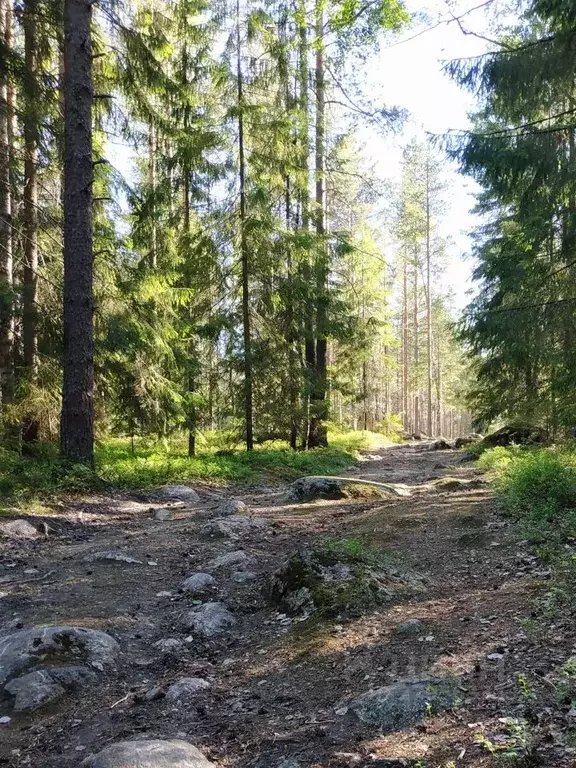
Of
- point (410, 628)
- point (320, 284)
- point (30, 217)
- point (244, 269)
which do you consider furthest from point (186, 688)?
point (320, 284)

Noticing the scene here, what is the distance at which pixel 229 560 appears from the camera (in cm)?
612

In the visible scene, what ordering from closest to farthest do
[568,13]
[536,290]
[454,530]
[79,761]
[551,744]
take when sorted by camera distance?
[551,744] < [79,761] < [454,530] < [568,13] < [536,290]

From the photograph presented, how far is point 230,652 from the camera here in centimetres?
409

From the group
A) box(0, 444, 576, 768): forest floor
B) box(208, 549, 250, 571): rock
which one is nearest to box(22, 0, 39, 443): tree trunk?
box(0, 444, 576, 768): forest floor

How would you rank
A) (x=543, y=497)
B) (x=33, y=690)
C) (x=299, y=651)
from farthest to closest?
(x=543, y=497) → (x=299, y=651) → (x=33, y=690)

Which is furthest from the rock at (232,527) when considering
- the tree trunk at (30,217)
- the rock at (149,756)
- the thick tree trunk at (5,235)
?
the thick tree trunk at (5,235)

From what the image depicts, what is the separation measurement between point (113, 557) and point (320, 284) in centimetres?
1325

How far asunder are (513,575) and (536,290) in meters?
6.41

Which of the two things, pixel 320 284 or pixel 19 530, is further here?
pixel 320 284

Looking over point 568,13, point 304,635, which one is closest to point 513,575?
point 304,635

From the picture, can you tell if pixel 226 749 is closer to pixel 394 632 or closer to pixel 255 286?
pixel 394 632

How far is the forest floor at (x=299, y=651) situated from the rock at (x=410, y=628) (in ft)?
0.19

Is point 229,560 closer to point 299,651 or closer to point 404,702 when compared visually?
point 299,651

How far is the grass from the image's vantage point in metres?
8.56
